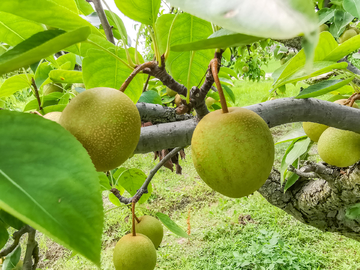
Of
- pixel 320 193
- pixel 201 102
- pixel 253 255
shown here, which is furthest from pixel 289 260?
pixel 201 102

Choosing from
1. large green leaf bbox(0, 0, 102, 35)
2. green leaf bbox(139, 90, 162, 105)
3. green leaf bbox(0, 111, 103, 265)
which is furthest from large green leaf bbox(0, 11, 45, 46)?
green leaf bbox(139, 90, 162, 105)

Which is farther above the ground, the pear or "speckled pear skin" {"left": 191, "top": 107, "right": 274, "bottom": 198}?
"speckled pear skin" {"left": 191, "top": 107, "right": 274, "bottom": 198}

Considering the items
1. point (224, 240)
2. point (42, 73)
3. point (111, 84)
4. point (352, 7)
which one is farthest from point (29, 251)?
point (224, 240)

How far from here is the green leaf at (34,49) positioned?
274mm

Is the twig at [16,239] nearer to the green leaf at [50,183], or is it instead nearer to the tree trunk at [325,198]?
the green leaf at [50,183]

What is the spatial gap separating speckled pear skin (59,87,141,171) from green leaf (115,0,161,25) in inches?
7.3

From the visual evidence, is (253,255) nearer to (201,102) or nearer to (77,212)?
(201,102)

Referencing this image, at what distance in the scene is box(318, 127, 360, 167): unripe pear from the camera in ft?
2.97

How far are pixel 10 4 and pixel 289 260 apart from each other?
245cm

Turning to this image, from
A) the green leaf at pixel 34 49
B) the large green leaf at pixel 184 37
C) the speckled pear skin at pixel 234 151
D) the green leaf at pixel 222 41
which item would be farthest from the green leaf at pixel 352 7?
the green leaf at pixel 34 49

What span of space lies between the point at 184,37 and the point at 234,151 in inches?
13.7

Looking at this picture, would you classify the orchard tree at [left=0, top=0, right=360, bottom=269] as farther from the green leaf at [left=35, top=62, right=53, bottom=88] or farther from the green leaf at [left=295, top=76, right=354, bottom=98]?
the green leaf at [left=35, top=62, right=53, bottom=88]

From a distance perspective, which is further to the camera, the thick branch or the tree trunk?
the tree trunk

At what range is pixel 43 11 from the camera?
35 cm
